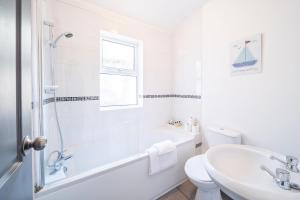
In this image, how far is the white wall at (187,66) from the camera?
7.89 ft

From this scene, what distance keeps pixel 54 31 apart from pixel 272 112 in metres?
2.37

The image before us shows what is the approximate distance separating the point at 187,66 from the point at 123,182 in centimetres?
188

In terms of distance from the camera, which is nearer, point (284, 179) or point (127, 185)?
point (284, 179)

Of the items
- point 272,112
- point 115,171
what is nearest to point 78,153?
point 115,171

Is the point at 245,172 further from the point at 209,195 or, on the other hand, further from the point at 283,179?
the point at 209,195

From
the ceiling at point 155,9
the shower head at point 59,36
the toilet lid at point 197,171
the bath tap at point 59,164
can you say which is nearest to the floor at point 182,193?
the toilet lid at point 197,171

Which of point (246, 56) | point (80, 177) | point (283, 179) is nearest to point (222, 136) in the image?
point (246, 56)

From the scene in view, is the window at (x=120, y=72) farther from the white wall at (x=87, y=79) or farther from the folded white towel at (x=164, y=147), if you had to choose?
the folded white towel at (x=164, y=147)

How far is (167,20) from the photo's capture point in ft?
8.30

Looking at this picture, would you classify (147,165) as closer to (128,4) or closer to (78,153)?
(78,153)

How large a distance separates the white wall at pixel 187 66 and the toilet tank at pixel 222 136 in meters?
0.43

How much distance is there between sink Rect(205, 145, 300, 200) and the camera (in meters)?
0.76

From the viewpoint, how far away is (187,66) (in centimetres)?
258

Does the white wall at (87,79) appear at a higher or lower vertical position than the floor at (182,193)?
higher
